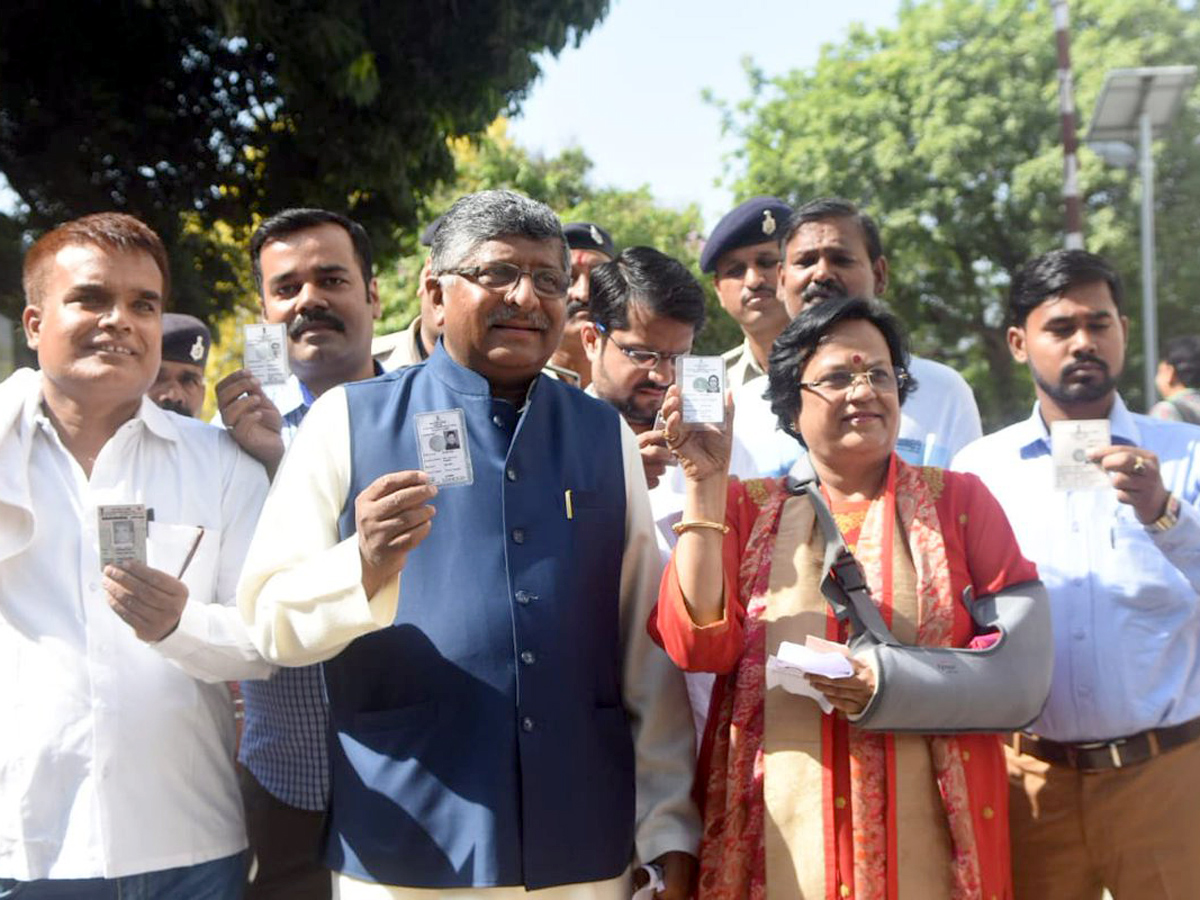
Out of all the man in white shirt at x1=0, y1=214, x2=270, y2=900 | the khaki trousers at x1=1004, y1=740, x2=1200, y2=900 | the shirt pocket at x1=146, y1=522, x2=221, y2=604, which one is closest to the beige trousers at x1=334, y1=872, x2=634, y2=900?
the man in white shirt at x1=0, y1=214, x2=270, y2=900

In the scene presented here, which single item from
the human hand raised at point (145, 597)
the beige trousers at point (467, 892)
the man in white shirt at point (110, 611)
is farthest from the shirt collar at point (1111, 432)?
the human hand raised at point (145, 597)

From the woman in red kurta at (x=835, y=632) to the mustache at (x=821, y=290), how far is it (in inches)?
42.0

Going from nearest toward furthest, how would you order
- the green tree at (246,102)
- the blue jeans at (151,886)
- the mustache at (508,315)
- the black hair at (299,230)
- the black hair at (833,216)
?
1. the blue jeans at (151,886)
2. the mustache at (508,315)
3. the black hair at (299,230)
4. the black hair at (833,216)
5. the green tree at (246,102)

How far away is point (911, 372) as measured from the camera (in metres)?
4.37

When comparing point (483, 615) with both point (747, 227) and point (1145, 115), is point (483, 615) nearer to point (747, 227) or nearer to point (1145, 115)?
point (747, 227)

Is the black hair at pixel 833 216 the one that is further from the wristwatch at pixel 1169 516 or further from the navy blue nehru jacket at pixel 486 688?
the navy blue nehru jacket at pixel 486 688

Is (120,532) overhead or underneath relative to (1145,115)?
underneath

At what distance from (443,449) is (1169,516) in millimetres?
2092

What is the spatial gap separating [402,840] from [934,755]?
127 centimetres

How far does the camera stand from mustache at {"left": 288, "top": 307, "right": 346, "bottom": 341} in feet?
13.2

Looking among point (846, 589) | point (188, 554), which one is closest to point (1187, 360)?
point (846, 589)

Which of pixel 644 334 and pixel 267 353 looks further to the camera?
pixel 644 334

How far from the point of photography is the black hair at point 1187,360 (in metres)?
8.76

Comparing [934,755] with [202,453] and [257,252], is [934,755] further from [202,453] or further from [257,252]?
[257,252]
